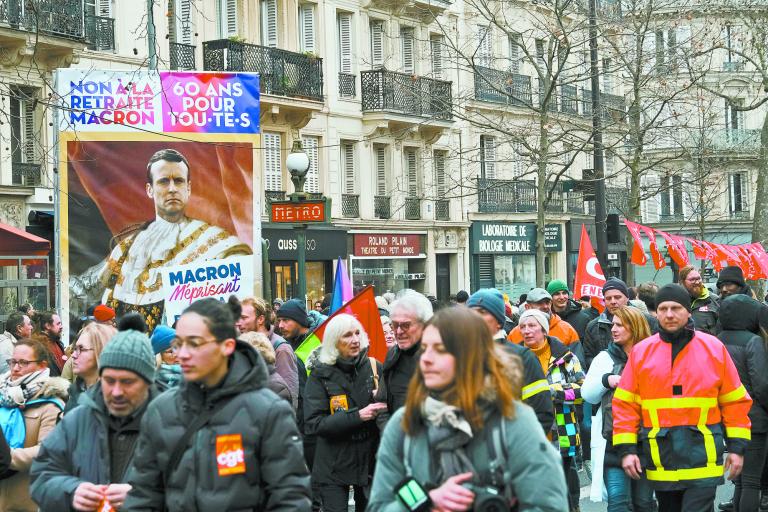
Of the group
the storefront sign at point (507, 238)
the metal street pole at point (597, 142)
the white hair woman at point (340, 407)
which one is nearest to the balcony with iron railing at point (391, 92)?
the storefront sign at point (507, 238)

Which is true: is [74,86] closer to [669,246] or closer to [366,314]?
[366,314]

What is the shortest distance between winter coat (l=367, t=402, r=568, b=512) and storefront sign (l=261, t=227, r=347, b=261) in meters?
25.6

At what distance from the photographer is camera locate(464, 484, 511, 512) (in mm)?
4414

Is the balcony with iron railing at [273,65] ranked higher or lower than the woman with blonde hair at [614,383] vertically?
higher

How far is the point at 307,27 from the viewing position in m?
32.9

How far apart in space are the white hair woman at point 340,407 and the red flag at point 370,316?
2086 mm

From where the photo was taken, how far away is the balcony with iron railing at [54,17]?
2362 cm

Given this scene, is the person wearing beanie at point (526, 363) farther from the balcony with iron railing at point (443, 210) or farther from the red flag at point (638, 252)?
the balcony with iron railing at point (443, 210)

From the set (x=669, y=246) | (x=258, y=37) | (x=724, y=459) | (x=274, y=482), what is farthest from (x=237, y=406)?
(x=258, y=37)

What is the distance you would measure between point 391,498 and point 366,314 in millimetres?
6029

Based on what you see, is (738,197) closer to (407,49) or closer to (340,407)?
(407,49)

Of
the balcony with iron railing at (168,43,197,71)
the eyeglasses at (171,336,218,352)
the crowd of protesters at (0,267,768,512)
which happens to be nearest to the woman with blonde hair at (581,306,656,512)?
the crowd of protesters at (0,267,768,512)

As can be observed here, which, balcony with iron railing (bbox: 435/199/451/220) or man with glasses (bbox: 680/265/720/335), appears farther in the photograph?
balcony with iron railing (bbox: 435/199/451/220)

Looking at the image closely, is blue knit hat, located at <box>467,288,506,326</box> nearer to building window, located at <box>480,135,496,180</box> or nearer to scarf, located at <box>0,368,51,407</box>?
scarf, located at <box>0,368,51,407</box>
